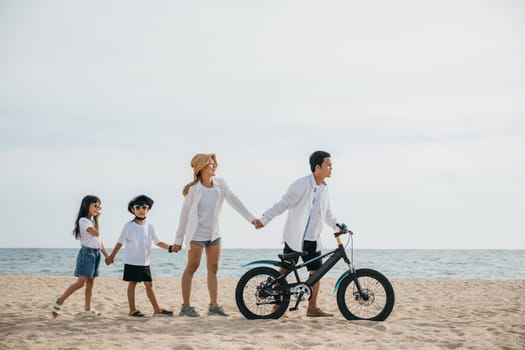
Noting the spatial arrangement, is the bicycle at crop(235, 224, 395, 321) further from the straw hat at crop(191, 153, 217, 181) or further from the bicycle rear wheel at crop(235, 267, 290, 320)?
the straw hat at crop(191, 153, 217, 181)

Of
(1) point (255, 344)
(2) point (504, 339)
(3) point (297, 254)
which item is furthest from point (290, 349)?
(2) point (504, 339)

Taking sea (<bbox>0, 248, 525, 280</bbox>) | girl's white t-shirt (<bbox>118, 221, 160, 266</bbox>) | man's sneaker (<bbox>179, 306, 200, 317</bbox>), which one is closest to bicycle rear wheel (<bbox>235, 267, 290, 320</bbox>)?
man's sneaker (<bbox>179, 306, 200, 317</bbox>)

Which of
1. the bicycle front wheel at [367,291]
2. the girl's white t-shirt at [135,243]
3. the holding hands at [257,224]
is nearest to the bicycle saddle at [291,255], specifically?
the holding hands at [257,224]

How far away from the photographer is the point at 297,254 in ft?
19.2

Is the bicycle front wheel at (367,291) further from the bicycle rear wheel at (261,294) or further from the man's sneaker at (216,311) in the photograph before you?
the man's sneaker at (216,311)

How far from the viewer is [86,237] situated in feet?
21.5

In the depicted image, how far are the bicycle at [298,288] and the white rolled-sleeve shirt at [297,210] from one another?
0.31 metres

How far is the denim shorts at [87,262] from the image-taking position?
21.1 ft

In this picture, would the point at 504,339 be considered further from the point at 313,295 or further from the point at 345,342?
the point at 313,295

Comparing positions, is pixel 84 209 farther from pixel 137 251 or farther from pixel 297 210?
pixel 297 210

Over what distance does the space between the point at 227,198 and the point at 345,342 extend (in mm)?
2633

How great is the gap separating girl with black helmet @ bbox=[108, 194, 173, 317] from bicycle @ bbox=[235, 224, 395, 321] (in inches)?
47.3

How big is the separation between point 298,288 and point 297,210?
3.44ft

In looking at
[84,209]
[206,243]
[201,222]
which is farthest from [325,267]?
[84,209]
